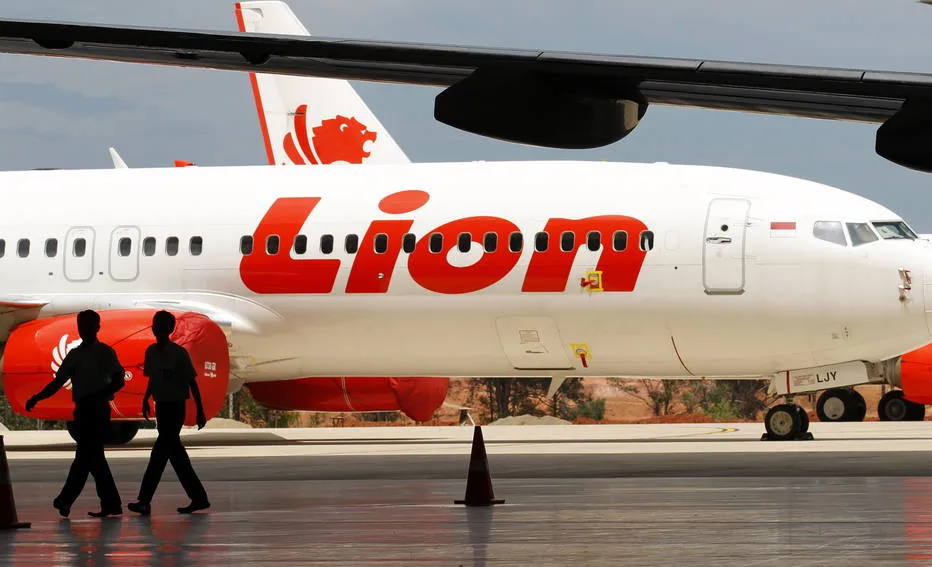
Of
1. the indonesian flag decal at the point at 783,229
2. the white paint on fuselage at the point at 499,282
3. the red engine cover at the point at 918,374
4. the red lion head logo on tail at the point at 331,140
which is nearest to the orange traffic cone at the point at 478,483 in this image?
the white paint on fuselage at the point at 499,282

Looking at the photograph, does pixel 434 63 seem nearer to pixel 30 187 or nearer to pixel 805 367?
pixel 805 367

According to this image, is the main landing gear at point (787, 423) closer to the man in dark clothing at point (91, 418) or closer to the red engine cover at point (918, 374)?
the red engine cover at point (918, 374)

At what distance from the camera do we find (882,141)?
14.4ft

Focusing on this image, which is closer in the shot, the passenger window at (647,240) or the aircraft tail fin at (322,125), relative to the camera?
the passenger window at (647,240)

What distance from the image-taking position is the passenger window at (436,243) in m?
18.8

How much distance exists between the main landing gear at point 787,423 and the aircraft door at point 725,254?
8.98ft

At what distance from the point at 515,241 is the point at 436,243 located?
3.36ft

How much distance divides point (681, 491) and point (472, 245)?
7.44 metres

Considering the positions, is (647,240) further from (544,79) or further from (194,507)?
(544,79)

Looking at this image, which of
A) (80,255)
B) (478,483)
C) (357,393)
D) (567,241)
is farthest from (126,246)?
(478,483)

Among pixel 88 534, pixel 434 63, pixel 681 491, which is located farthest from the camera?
pixel 681 491

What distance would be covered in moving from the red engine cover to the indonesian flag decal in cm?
865

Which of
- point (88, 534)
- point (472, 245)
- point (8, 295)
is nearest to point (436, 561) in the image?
point (88, 534)

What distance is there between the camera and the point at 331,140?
2609 centimetres
